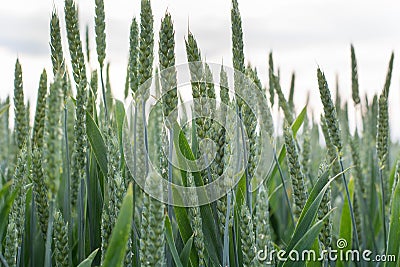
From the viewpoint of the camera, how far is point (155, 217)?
28.2 inches

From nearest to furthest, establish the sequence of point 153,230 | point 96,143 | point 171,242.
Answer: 1. point 153,230
2. point 171,242
3. point 96,143

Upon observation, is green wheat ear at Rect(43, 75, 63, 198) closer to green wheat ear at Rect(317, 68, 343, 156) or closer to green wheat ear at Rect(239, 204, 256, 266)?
green wheat ear at Rect(239, 204, 256, 266)

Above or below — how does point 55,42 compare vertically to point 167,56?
above

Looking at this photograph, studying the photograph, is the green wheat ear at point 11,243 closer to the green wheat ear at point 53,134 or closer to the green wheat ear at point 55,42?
the green wheat ear at point 53,134

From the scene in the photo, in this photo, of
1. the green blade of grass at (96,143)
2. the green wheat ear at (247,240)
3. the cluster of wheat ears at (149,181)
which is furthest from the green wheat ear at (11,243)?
the green wheat ear at (247,240)

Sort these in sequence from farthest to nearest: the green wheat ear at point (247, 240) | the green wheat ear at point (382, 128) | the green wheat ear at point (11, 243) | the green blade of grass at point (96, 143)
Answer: the green wheat ear at point (382, 128) < the green blade of grass at point (96, 143) < the green wheat ear at point (11, 243) < the green wheat ear at point (247, 240)

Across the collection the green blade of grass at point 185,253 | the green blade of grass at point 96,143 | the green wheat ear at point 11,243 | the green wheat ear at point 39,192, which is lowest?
the green blade of grass at point 185,253

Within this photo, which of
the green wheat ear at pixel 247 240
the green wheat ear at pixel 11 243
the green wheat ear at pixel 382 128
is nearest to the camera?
the green wheat ear at pixel 247 240

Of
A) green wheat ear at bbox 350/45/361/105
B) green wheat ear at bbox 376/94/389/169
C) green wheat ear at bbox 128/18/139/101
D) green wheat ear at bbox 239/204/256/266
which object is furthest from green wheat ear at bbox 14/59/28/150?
green wheat ear at bbox 350/45/361/105

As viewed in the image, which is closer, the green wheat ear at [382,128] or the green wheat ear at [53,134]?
the green wheat ear at [53,134]

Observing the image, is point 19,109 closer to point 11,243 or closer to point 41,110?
point 41,110

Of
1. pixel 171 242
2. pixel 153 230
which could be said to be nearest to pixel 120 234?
pixel 153 230

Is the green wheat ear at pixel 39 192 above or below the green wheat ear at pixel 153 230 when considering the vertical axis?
above

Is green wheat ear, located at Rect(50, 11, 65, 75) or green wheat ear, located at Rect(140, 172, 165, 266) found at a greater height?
green wheat ear, located at Rect(50, 11, 65, 75)
